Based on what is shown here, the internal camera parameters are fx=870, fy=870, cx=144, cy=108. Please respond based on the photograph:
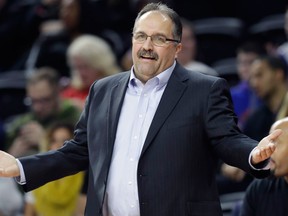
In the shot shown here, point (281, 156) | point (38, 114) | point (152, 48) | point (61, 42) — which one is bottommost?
point (38, 114)

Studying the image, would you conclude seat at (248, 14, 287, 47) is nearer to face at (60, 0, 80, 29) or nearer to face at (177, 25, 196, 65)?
face at (177, 25, 196, 65)

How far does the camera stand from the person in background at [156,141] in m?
3.75

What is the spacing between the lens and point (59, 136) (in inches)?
240

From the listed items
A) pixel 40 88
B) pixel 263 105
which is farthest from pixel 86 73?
pixel 263 105

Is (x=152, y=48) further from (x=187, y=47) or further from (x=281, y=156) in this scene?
(x=187, y=47)

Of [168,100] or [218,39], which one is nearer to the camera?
[168,100]

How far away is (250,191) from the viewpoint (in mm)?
4512

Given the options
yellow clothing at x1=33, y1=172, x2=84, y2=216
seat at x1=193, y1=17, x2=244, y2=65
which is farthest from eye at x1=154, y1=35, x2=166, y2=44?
seat at x1=193, y1=17, x2=244, y2=65

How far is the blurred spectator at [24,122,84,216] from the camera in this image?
598 centimetres

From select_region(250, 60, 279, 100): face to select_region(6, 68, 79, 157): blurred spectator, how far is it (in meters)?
1.43

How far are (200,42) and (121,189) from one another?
4.74 metres

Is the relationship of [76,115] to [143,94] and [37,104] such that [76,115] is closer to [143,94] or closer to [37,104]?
[37,104]

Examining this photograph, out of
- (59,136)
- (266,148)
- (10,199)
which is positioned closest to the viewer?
(266,148)

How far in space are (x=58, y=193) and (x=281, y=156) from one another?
82.7 inches
